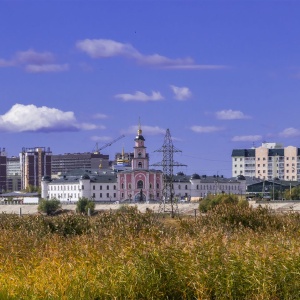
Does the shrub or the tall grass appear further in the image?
the shrub

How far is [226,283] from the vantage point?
20203 mm

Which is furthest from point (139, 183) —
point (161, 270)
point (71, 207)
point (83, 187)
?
point (161, 270)

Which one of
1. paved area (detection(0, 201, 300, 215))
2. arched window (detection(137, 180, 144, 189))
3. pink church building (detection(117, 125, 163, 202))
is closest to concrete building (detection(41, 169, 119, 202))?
pink church building (detection(117, 125, 163, 202))

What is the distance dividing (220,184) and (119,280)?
137m

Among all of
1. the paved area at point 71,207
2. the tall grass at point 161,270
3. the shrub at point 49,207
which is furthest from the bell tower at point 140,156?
the tall grass at point 161,270

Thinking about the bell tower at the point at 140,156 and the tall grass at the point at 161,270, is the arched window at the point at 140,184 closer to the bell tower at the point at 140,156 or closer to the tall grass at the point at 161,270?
the bell tower at the point at 140,156

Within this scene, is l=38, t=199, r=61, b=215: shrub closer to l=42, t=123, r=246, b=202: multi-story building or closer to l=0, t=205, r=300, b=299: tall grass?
l=42, t=123, r=246, b=202: multi-story building

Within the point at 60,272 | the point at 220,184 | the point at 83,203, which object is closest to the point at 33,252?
the point at 60,272

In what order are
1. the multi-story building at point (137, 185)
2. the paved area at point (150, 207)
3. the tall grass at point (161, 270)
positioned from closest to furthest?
the tall grass at point (161, 270) < the paved area at point (150, 207) < the multi-story building at point (137, 185)

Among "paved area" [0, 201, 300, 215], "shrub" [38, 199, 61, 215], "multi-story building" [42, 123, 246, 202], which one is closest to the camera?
"paved area" [0, 201, 300, 215]

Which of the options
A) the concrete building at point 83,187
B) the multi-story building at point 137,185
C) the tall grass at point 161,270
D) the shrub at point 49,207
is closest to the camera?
the tall grass at point 161,270

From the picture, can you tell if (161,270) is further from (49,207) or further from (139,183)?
(139,183)

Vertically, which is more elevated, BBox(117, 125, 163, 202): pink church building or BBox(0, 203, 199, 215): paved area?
BBox(117, 125, 163, 202): pink church building

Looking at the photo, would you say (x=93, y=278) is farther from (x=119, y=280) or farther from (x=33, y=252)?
(x=33, y=252)
